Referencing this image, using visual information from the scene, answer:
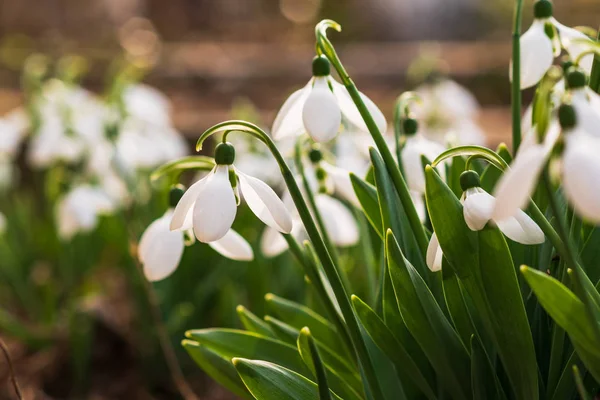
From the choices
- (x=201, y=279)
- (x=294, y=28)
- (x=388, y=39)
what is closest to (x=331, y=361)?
(x=201, y=279)

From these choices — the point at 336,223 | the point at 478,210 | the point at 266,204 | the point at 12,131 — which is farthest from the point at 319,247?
the point at 12,131

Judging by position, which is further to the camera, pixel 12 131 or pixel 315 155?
pixel 12 131

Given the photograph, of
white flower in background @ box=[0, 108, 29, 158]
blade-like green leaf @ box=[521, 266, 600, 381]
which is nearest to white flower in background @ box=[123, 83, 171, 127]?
white flower in background @ box=[0, 108, 29, 158]

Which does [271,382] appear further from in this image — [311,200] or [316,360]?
[311,200]

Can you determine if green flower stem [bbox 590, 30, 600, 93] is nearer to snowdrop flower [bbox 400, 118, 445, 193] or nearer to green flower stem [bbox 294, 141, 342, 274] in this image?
snowdrop flower [bbox 400, 118, 445, 193]

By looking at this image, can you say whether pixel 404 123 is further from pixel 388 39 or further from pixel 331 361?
pixel 388 39

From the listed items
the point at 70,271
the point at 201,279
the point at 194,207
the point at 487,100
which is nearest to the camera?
the point at 194,207

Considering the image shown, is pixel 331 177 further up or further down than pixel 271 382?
further up
